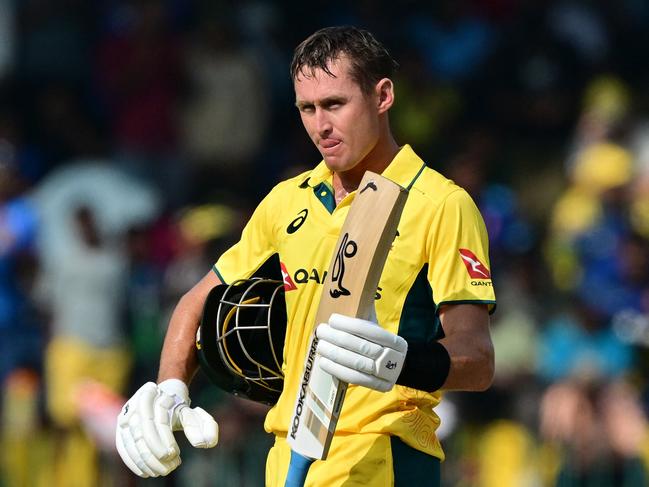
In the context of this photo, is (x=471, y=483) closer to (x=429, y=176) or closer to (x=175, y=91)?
(x=175, y=91)

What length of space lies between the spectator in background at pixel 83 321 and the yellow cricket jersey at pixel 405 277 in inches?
235

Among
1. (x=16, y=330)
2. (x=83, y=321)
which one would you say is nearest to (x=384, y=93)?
(x=83, y=321)

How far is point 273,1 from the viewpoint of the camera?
42.6ft

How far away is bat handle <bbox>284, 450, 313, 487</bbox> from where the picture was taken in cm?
404

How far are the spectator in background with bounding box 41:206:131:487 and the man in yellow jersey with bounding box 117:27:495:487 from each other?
19.6ft

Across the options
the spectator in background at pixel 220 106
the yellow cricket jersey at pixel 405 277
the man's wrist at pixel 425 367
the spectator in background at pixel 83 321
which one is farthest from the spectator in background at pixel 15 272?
the man's wrist at pixel 425 367

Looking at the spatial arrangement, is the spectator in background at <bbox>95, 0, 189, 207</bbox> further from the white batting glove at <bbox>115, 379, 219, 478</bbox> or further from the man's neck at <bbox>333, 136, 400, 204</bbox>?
the white batting glove at <bbox>115, 379, 219, 478</bbox>

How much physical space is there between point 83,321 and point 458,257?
658 centimetres

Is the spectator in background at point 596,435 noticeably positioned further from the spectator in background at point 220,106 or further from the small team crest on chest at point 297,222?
the small team crest on chest at point 297,222

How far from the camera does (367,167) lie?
4434 millimetres

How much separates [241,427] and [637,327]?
9.20ft

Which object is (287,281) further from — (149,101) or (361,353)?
(149,101)

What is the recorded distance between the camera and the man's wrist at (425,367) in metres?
3.84

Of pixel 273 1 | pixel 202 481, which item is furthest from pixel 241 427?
pixel 273 1
